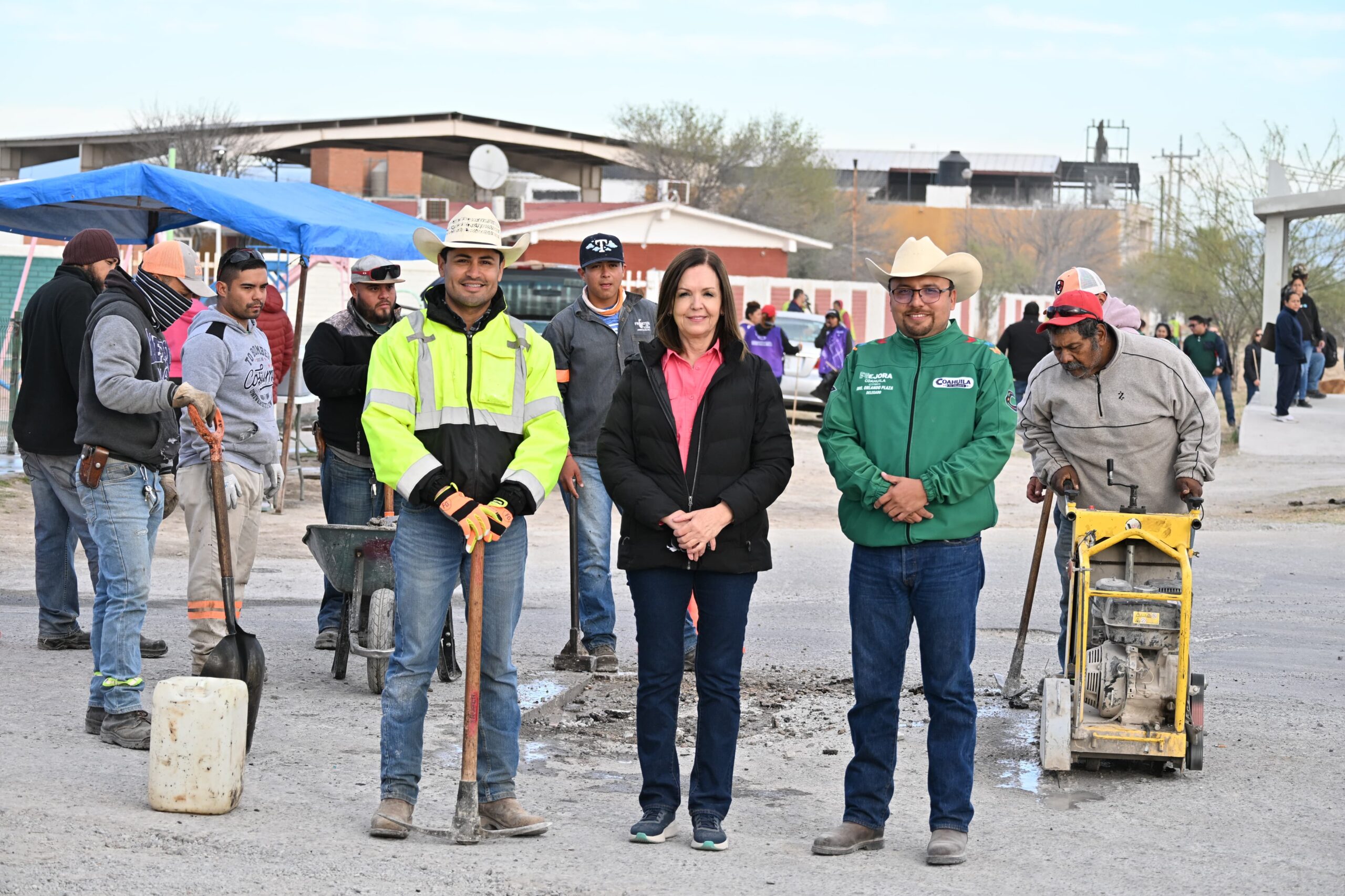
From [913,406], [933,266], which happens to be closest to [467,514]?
[913,406]

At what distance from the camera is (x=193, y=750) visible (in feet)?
16.7

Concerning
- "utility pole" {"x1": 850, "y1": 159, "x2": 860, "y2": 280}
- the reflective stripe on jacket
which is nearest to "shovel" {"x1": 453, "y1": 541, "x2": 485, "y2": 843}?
the reflective stripe on jacket

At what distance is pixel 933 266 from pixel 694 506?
3.78ft

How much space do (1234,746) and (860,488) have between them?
2577mm

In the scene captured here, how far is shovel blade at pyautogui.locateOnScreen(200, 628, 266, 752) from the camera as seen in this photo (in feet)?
18.5

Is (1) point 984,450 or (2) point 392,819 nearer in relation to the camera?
(2) point 392,819

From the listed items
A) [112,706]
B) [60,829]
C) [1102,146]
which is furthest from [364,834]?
[1102,146]

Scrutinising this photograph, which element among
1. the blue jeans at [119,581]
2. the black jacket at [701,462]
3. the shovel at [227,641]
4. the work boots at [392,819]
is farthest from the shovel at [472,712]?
the blue jeans at [119,581]

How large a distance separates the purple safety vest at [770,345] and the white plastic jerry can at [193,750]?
1829 cm

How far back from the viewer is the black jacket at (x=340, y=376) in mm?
7711

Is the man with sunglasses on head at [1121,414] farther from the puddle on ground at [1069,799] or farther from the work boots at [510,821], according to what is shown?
the work boots at [510,821]

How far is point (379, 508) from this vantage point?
795cm

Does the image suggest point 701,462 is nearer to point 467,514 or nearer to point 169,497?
point 467,514

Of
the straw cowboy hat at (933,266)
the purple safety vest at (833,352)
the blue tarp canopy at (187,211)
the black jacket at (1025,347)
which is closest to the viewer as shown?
the straw cowboy hat at (933,266)
